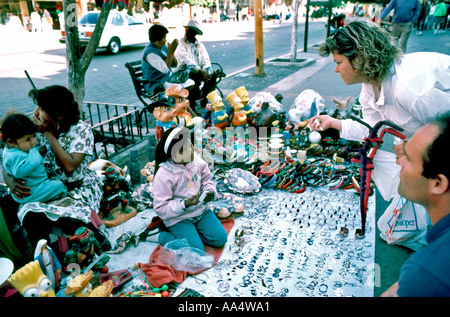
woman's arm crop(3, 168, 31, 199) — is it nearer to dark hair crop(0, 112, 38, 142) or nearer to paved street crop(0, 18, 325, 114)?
dark hair crop(0, 112, 38, 142)

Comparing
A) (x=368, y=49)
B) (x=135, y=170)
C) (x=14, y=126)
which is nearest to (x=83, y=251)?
(x=14, y=126)

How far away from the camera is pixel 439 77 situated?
2254 millimetres

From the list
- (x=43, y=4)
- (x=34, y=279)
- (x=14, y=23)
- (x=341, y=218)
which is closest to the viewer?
(x=34, y=279)

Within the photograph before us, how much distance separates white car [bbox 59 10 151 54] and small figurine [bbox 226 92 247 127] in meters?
10.2

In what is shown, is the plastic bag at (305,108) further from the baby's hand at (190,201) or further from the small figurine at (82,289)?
the small figurine at (82,289)

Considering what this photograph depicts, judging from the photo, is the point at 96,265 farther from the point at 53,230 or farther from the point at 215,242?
the point at 215,242

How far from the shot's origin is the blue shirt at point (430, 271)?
1067mm

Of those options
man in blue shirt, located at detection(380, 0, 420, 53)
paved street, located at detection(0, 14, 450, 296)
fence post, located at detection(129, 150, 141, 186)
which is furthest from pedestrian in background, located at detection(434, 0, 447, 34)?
fence post, located at detection(129, 150, 141, 186)

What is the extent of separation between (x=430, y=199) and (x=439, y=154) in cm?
21

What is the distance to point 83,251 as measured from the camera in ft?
8.44

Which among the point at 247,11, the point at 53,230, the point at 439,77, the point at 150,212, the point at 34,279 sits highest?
the point at 247,11

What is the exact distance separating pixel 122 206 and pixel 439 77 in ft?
9.64

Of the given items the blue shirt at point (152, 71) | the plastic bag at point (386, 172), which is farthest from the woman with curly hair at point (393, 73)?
the blue shirt at point (152, 71)
